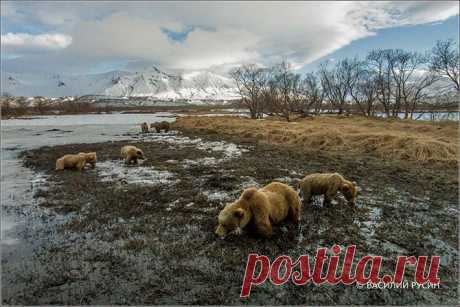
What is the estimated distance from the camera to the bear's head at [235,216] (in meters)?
5.18

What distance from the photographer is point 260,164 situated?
1286 centimetres

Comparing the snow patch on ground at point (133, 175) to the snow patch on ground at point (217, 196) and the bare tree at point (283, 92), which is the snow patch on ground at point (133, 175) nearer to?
the snow patch on ground at point (217, 196)

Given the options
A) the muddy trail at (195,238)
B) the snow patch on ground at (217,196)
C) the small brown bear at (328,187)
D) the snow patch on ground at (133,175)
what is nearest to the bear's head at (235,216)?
the muddy trail at (195,238)

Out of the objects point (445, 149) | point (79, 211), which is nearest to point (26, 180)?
point (79, 211)

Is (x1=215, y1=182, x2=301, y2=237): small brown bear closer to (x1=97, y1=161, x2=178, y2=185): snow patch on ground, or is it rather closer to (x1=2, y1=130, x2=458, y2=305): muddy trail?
(x1=2, y1=130, x2=458, y2=305): muddy trail

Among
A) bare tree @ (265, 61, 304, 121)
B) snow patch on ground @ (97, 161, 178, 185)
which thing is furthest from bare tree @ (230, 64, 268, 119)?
snow patch on ground @ (97, 161, 178, 185)

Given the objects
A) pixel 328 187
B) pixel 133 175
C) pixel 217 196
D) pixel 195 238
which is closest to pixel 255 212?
pixel 195 238

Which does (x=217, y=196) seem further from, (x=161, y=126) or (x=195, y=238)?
(x=161, y=126)

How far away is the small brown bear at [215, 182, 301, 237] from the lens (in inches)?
206

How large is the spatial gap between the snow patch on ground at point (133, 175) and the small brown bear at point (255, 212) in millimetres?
4963

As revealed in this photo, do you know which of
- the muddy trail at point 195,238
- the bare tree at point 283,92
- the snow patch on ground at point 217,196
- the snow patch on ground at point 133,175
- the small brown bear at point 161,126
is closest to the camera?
the muddy trail at point 195,238

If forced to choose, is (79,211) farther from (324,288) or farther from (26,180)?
(324,288)

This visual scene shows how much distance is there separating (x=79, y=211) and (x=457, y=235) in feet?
27.8

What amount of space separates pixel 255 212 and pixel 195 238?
50.3 inches
